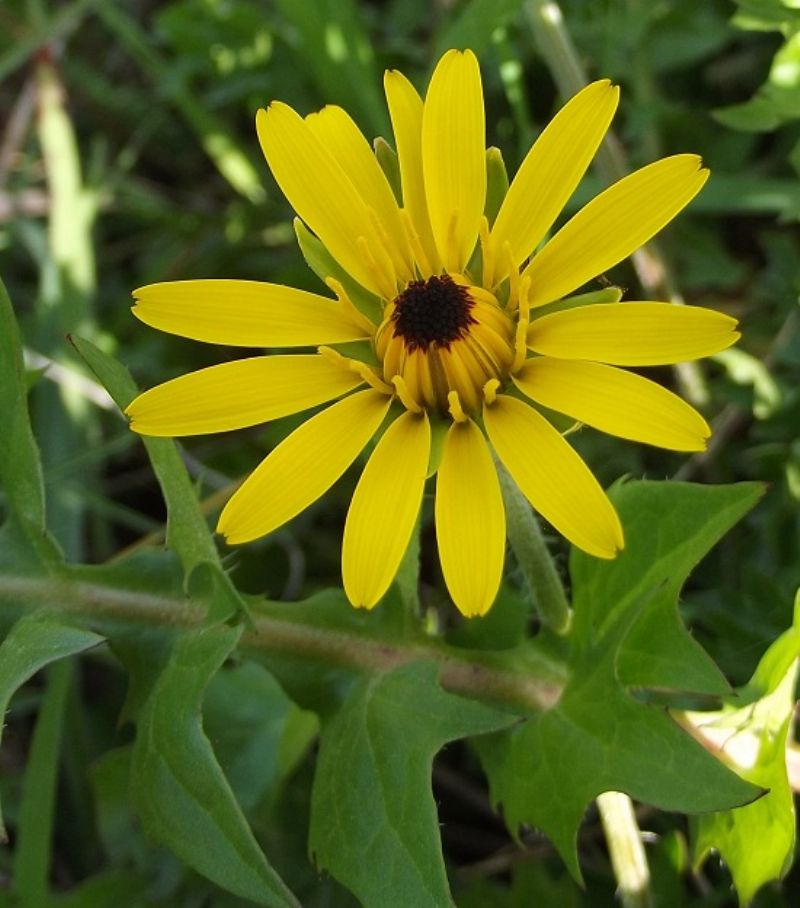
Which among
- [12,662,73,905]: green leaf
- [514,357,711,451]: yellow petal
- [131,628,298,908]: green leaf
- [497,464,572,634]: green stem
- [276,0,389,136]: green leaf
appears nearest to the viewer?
[514,357,711,451]: yellow petal

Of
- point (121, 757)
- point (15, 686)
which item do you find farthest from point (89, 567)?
point (121, 757)

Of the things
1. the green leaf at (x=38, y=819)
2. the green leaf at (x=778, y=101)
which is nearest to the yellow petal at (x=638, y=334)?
the green leaf at (x=778, y=101)

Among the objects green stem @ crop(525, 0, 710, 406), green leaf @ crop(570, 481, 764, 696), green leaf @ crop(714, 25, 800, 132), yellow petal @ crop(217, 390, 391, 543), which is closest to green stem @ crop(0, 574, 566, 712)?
green leaf @ crop(570, 481, 764, 696)

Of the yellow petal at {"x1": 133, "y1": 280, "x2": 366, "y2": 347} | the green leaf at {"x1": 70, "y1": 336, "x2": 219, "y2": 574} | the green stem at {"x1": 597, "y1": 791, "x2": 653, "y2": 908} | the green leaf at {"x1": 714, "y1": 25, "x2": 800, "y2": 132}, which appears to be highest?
the yellow petal at {"x1": 133, "y1": 280, "x2": 366, "y2": 347}

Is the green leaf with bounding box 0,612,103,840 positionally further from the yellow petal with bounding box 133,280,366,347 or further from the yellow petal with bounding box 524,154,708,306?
the yellow petal with bounding box 524,154,708,306

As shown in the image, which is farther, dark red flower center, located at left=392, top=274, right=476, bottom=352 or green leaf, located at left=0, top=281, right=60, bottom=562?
green leaf, located at left=0, top=281, right=60, bottom=562

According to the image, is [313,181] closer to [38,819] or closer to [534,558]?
[534,558]

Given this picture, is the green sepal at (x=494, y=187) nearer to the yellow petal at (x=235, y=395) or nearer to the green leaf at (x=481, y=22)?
the yellow petal at (x=235, y=395)
